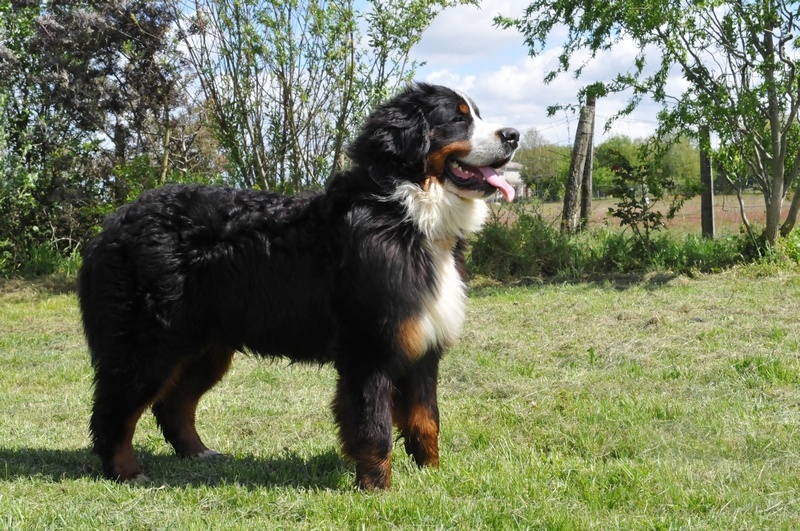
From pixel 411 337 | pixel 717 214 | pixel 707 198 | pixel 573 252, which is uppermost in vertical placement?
pixel 707 198

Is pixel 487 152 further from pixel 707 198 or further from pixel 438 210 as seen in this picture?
pixel 707 198

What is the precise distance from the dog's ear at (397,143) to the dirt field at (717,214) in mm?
9126

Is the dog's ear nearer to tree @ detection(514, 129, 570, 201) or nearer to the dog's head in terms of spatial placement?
the dog's head

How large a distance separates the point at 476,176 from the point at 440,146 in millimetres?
256

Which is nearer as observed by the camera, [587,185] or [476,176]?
[476,176]

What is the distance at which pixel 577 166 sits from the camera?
13.8 metres

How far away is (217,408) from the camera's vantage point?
20.4 ft

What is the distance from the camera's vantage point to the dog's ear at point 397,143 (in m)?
4.23

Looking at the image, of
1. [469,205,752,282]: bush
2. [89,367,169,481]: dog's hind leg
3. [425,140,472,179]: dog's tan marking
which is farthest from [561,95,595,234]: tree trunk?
[89,367,169,481]: dog's hind leg

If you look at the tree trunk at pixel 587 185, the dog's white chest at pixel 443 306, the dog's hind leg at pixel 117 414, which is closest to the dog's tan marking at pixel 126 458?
the dog's hind leg at pixel 117 414

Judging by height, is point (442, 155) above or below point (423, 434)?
above

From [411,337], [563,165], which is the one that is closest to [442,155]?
[411,337]

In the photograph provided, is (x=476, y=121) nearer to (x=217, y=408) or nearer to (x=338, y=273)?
(x=338, y=273)

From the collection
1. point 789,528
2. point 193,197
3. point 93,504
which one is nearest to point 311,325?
point 193,197
